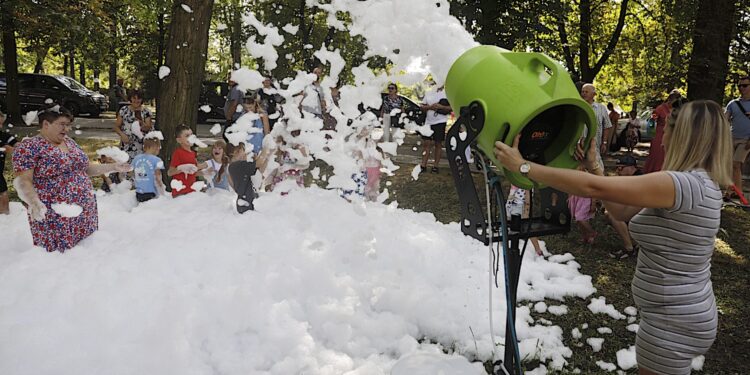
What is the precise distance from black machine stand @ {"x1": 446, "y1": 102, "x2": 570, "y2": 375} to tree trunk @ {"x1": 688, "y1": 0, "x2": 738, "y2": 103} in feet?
19.3

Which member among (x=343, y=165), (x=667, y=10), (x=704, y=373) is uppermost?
(x=667, y=10)

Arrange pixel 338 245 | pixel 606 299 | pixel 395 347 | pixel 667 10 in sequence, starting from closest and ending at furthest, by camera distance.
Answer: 1. pixel 395 347
2. pixel 606 299
3. pixel 338 245
4. pixel 667 10

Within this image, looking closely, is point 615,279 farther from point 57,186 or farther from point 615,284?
point 57,186

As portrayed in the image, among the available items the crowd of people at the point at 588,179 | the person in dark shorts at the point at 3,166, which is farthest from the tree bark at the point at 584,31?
the person in dark shorts at the point at 3,166

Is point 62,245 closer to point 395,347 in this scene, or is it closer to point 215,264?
point 215,264

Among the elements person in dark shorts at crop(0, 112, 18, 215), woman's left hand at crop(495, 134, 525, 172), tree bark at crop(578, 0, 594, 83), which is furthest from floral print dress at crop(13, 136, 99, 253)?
tree bark at crop(578, 0, 594, 83)

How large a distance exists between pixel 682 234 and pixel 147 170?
16.5ft

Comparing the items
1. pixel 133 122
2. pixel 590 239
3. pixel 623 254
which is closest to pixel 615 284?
pixel 623 254

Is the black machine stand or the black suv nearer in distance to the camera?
the black machine stand

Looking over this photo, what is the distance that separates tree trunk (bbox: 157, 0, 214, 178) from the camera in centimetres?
631

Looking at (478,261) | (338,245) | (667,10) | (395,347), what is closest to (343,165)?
(338,245)

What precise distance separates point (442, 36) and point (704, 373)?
2.70 m

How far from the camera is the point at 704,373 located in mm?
3178

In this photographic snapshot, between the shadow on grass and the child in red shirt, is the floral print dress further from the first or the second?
the shadow on grass
